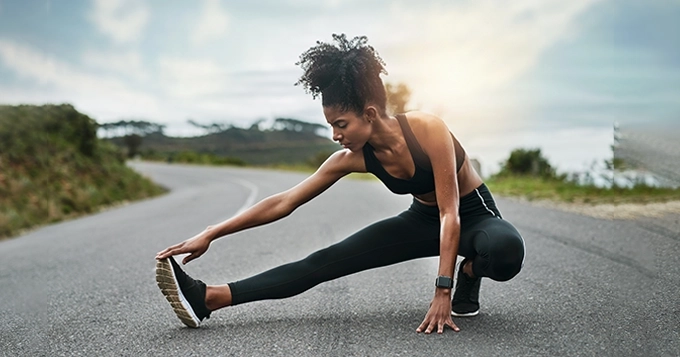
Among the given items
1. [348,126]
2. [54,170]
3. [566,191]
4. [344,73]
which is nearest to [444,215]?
[348,126]

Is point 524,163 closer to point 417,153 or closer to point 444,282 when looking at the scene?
point 417,153

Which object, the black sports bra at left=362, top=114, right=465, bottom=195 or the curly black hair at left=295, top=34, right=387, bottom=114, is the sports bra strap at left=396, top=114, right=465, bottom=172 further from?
the curly black hair at left=295, top=34, right=387, bottom=114

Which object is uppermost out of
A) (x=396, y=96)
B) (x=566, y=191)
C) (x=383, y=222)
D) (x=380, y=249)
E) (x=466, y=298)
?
(x=396, y=96)

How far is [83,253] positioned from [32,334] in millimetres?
3711

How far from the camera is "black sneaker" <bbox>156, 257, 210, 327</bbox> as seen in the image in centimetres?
347

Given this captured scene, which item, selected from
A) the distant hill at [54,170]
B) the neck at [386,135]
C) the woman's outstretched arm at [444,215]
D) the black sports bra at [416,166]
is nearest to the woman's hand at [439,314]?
the woman's outstretched arm at [444,215]

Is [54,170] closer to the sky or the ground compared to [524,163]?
closer to the sky

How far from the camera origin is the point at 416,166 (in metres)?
3.37

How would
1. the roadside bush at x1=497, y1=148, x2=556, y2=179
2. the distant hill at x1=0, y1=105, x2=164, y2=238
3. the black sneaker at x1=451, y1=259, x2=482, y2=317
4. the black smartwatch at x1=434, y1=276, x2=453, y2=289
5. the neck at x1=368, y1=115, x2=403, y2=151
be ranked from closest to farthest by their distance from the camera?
the black smartwatch at x1=434, y1=276, x2=453, y2=289, the neck at x1=368, y1=115, x2=403, y2=151, the black sneaker at x1=451, y1=259, x2=482, y2=317, the distant hill at x1=0, y1=105, x2=164, y2=238, the roadside bush at x1=497, y1=148, x2=556, y2=179

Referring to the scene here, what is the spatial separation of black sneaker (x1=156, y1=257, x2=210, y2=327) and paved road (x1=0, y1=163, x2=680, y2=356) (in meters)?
0.09

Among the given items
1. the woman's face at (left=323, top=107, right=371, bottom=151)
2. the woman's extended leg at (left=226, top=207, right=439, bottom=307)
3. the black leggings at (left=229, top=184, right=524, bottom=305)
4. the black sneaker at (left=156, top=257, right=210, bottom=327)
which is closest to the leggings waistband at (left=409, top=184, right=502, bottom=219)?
the black leggings at (left=229, top=184, right=524, bottom=305)

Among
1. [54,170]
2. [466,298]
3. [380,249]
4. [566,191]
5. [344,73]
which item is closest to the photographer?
[344,73]

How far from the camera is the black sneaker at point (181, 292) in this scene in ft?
11.4

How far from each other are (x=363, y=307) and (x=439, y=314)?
765mm
